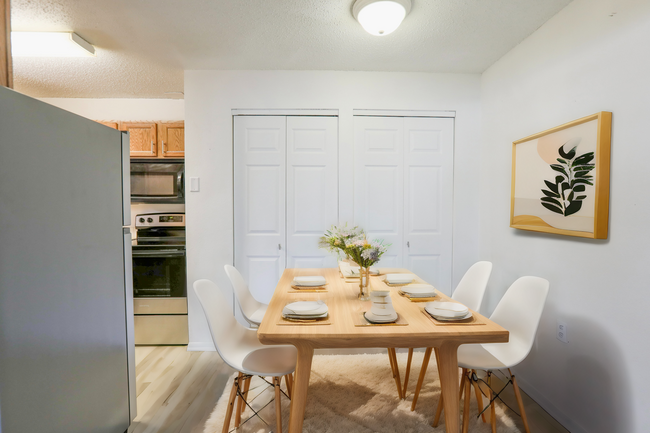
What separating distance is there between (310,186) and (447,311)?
1.92 metres

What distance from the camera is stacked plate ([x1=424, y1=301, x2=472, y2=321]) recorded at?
1.53 meters

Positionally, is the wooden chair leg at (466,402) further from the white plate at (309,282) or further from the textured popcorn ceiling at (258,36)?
the textured popcorn ceiling at (258,36)

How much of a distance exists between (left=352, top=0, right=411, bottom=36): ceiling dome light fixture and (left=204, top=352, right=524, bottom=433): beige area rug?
2415 millimetres

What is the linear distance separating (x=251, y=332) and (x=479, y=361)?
1.33 metres

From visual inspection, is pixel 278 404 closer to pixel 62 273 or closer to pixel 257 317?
pixel 257 317

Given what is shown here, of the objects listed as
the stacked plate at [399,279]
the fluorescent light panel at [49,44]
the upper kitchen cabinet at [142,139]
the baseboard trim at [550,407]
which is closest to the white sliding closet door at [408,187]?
the stacked plate at [399,279]

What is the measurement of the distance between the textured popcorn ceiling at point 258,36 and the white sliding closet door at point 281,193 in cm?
58

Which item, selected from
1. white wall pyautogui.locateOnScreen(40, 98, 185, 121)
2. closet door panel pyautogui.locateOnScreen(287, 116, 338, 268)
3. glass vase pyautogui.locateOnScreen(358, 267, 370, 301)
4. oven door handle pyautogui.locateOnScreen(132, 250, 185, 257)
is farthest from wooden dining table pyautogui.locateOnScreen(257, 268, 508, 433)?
white wall pyautogui.locateOnScreen(40, 98, 185, 121)

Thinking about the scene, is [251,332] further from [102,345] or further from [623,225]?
[623,225]

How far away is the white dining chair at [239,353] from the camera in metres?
1.67

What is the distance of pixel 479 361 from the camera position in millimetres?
1724

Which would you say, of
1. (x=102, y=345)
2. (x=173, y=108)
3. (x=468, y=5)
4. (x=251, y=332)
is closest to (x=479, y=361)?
(x=251, y=332)

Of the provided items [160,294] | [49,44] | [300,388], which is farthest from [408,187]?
[49,44]

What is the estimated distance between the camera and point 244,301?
2494mm
